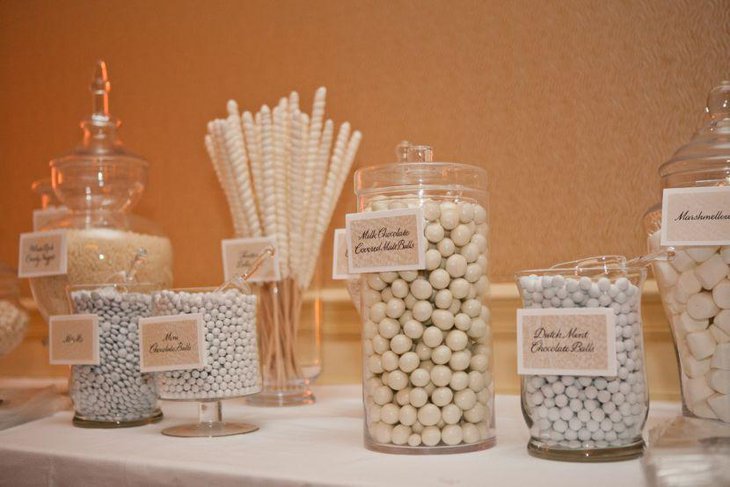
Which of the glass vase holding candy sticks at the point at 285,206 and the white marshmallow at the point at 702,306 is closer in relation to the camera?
the white marshmallow at the point at 702,306

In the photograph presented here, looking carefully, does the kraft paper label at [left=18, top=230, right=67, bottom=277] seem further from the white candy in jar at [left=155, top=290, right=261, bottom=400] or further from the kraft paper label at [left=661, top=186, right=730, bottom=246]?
the kraft paper label at [left=661, top=186, right=730, bottom=246]

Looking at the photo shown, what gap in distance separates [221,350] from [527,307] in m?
0.45

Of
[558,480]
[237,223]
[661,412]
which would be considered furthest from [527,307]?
[237,223]

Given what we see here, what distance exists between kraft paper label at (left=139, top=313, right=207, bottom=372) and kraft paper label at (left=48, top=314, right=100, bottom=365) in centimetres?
11

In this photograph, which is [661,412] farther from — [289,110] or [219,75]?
[219,75]

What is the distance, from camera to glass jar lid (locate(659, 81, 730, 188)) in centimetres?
94

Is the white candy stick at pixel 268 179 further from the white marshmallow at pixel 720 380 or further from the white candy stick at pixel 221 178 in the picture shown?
the white marshmallow at pixel 720 380

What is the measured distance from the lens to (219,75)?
5.72 feet

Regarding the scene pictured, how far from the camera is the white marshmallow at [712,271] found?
89 centimetres

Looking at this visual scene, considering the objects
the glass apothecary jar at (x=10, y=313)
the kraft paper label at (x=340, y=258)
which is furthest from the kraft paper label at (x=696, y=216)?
the glass apothecary jar at (x=10, y=313)

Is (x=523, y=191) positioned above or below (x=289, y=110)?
below

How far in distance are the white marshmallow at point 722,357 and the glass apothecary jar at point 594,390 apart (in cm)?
9

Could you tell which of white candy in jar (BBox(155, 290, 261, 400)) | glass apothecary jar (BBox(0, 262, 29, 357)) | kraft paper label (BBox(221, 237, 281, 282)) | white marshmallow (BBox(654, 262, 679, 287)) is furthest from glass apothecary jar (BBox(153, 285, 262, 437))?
white marshmallow (BBox(654, 262, 679, 287))

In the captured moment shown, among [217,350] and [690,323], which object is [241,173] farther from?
[690,323]
